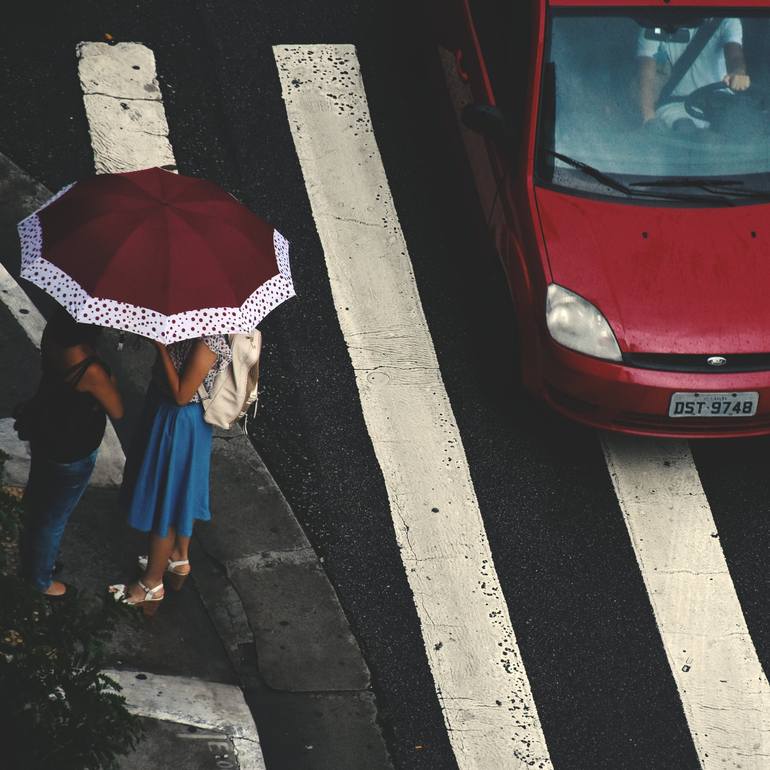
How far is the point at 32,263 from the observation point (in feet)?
17.2

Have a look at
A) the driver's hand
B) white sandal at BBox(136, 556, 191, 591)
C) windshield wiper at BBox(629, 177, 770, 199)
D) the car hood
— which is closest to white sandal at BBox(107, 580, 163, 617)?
white sandal at BBox(136, 556, 191, 591)

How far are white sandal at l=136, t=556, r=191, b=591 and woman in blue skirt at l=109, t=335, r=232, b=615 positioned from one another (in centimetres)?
11

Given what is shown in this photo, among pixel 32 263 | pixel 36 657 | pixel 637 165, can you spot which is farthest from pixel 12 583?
pixel 637 165

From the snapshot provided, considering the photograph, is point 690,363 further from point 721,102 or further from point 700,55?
point 700,55

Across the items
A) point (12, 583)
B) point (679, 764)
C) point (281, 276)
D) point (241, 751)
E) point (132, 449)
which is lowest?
Result: point (679, 764)

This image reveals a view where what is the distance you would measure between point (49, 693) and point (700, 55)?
5.32 meters

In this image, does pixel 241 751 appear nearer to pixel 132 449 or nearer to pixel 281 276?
pixel 132 449

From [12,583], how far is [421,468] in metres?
3.20

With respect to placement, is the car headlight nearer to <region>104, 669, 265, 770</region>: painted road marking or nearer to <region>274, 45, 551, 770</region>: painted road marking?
<region>274, 45, 551, 770</region>: painted road marking

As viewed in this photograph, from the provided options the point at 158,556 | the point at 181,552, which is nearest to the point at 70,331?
the point at 158,556

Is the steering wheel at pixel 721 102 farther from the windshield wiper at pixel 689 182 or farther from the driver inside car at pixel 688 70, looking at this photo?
the windshield wiper at pixel 689 182

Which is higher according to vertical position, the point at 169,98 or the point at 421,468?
the point at 169,98

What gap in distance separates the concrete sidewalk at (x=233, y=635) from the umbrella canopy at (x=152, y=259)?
0.99 metres

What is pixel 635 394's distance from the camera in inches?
274
